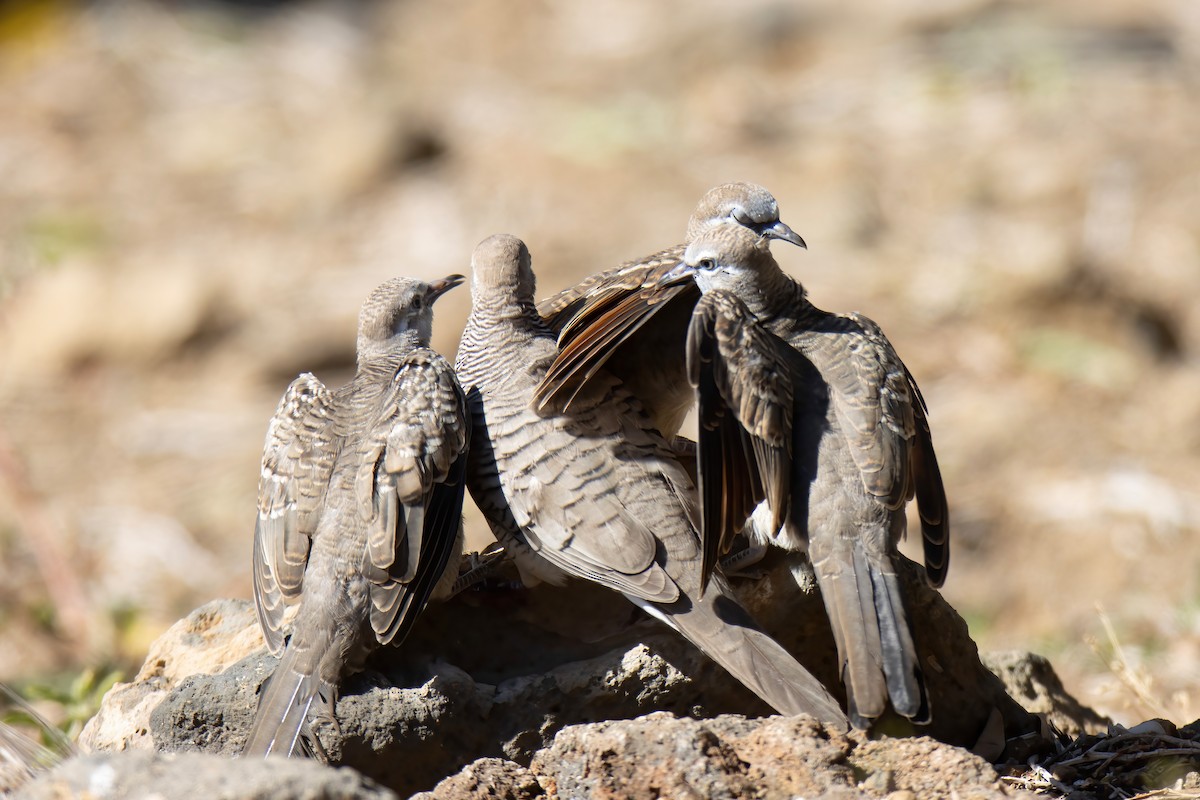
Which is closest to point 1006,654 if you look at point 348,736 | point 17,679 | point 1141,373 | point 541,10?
point 348,736

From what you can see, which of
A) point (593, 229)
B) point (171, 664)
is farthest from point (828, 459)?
point (593, 229)

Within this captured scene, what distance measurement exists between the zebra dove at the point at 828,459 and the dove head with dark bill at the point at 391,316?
1226 mm

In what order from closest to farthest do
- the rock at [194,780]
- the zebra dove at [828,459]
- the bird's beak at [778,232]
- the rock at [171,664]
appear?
the rock at [194,780]
the zebra dove at [828,459]
the rock at [171,664]
the bird's beak at [778,232]

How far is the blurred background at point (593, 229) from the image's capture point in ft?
30.1

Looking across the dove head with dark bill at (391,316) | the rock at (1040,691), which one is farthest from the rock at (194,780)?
the rock at (1040,691)

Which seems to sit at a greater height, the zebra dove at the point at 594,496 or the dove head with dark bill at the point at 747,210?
the dove head with dark bill at the point at 747,210

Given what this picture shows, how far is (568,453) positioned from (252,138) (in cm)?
1119

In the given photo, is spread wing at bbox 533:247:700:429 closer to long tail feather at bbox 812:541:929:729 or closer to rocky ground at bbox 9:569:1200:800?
rocky ground at bbox 9:569:1200:800

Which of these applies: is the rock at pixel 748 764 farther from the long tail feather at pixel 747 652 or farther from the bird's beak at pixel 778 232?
the bird's beak at pixel 778 232

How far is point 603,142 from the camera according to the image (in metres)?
13.9

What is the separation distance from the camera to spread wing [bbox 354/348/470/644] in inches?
176

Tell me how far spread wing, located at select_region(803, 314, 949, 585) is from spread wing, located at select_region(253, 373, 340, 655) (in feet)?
6.04

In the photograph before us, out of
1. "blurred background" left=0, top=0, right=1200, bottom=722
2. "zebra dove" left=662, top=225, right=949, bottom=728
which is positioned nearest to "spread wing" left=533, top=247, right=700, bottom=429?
"zebra dove" left=662, top=225, right=949, bottom=728

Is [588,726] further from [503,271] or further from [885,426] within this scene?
[503,271]
